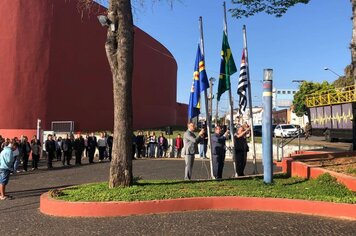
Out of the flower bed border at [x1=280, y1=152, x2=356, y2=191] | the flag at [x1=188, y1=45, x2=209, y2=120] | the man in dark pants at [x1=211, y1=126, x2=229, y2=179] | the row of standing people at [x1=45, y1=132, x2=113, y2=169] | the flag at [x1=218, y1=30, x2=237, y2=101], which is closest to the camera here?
the flower bed border at [x1=280, y1=152, x2=356, y2=191]

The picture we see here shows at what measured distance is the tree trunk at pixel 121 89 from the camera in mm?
9938

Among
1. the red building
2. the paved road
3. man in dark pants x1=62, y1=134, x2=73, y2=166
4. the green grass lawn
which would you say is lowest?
the paved road

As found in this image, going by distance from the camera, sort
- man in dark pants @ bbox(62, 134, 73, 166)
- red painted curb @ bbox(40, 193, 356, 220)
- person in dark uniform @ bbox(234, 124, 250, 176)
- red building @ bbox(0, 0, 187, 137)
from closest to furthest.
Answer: red painted curb @ bbox(40, 193, 356, 220), person in dark uniform @ bbox(234, 124, 250, 176), man in dark pants @ bbox(62, 134, 73, 166), red building @ bbox(0, 0, 187, 137)

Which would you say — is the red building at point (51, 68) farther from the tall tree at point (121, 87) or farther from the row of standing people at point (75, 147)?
the tall tree at point (121, 87)

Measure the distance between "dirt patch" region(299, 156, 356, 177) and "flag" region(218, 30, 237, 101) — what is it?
3239 mm

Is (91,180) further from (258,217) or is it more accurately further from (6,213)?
(258,217)

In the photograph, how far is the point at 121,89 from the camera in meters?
10.0

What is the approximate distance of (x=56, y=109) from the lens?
31375mm

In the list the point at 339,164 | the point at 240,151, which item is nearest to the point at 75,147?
the point at 240,151

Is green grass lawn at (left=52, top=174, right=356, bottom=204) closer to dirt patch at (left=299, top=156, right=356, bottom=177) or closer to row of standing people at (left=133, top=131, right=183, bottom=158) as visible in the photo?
dirt patch at (left=299, top=156, right=356, bottom=177)

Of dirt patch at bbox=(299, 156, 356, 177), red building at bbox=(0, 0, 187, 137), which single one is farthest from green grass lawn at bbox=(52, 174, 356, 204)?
red building at bbox=(0, 0, 187, 137)

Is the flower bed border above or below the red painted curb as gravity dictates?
above

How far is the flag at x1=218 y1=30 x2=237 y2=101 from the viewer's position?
43.4 ft

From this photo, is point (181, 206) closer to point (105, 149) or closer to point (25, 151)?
point (25, 151)
